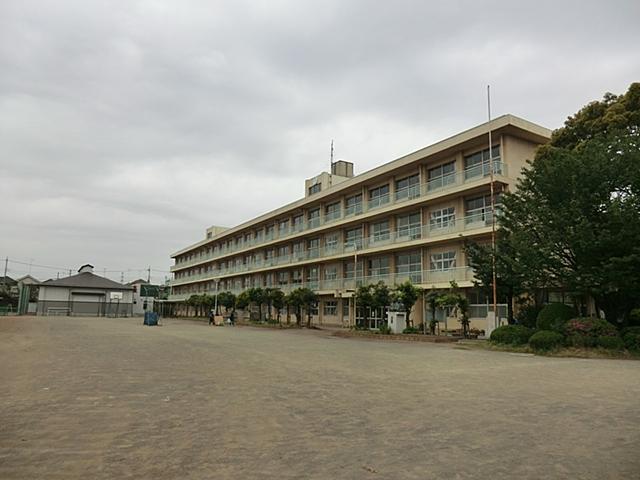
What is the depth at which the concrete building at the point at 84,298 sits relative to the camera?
61031mm

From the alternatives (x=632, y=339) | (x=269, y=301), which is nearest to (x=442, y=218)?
(x=632, y=339)

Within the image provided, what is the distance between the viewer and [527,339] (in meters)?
19.0

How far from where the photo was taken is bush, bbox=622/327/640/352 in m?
15.9

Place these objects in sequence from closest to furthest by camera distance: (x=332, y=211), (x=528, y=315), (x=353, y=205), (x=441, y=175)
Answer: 1. (x=528, y=315)
2. (x=441, y=175)
3. (x=353, y=205)
4. (x=332, y=211)

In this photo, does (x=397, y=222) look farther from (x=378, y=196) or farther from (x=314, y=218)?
(x=314, y=218)

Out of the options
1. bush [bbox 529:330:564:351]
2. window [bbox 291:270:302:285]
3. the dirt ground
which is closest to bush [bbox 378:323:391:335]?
bush [bbox 529:330:564:351]

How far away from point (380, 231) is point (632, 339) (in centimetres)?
2188

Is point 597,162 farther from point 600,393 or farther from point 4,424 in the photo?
point 4,424

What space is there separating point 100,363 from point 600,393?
11259 millimetres

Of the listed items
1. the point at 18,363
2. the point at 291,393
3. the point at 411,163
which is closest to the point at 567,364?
the point at 291,393

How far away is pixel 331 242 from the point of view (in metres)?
43.3

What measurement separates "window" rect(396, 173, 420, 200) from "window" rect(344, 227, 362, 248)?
5.33 meters

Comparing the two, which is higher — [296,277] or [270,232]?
[270,232]

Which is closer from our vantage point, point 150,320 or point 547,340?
point 547,340
